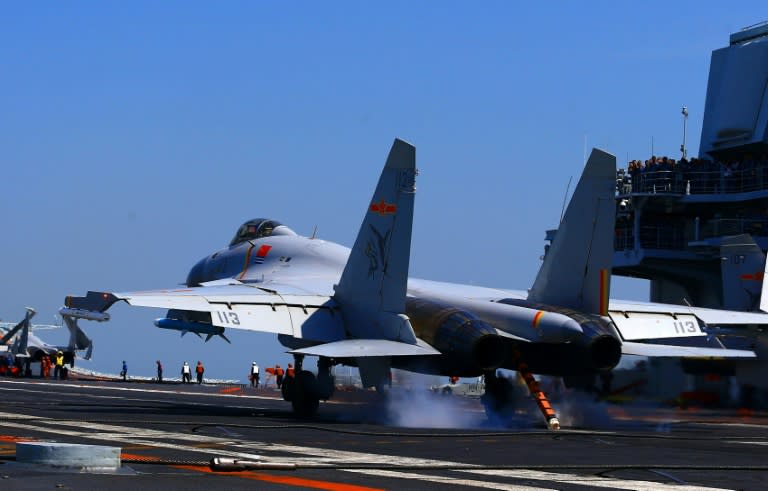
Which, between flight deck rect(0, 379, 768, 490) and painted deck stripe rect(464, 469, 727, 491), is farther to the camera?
flight deck rect(0, 379, 768, 490)

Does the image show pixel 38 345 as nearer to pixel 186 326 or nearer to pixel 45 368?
pixel 45 368

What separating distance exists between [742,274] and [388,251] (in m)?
20.8

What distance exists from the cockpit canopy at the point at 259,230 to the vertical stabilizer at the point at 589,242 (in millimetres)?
8535

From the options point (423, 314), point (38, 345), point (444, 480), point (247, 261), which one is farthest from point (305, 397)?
point (38, 345)

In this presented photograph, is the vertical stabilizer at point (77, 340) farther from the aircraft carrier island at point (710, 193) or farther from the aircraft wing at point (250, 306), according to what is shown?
the aircraft wing at point (250, 306)

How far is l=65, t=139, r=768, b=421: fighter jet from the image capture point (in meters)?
21.2

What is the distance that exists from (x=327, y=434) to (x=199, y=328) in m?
7.28

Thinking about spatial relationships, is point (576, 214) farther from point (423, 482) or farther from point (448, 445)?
point (423, 482)

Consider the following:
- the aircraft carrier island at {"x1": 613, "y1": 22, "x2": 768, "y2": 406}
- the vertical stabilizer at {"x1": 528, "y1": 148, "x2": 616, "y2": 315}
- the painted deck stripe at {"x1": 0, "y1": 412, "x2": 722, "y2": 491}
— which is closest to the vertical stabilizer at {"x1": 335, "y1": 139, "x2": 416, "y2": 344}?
the vertical stabilizer at {"x1": 528, "y1": 148, "x2": 616, "y2": 315}

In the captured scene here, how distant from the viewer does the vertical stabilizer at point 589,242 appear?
21859mm

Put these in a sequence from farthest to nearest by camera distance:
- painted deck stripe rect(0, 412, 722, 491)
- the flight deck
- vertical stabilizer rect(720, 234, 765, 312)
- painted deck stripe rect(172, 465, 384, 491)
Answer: vertical stabilizer rect(720, 234, 765, 312) → painted deck stripe rect(0, 412, 722, 491) → the flight deck → painted deck stripe rect(172, 465, 384, 491)

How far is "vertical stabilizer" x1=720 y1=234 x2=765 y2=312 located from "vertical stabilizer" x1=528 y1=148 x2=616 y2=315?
17.8m

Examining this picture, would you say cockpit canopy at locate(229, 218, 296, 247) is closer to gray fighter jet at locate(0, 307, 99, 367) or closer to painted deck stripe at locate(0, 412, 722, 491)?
painted deck stripe at locate(0, 412, 722, 491)

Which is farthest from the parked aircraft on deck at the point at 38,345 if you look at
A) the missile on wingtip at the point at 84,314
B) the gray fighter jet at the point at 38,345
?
the missile on wingtip at the point at 84,314
